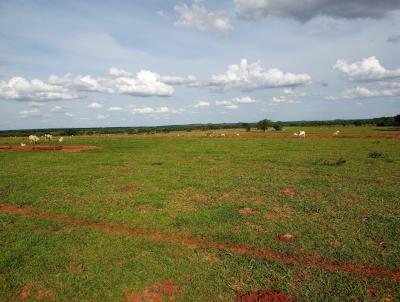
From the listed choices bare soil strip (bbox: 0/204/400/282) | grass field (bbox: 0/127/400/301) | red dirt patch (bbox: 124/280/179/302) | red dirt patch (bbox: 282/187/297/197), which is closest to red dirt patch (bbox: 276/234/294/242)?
grass field (bbox: 0/127/400/301)

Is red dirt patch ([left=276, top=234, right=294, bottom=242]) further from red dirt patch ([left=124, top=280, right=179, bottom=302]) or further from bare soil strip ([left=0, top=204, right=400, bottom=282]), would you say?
red dirt patch ([left=124, top=280, right=179, bottom=302])

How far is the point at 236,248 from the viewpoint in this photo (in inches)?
358

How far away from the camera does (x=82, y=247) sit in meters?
9.29

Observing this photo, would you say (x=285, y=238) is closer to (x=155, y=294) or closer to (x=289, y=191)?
(x=155, y=294)

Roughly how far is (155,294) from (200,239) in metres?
2.97

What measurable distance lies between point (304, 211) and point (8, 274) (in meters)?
9.35

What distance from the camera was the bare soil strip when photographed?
775cm

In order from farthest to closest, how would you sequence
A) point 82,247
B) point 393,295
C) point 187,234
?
point 187,234 < point 82,247 < point 393,295

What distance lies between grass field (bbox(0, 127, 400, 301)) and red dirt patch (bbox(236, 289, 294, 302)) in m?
0.16

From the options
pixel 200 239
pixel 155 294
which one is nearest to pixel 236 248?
pixel 200 239

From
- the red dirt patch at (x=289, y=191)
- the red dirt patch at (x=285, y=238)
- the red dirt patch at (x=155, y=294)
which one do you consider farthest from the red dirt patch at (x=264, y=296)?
the red dirt patch at (x=289, y=191)

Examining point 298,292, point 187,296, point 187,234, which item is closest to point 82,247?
point 187,234

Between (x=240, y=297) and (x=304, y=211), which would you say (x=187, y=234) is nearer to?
(x=240, y=297)

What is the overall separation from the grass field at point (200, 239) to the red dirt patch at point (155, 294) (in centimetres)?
3
